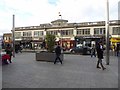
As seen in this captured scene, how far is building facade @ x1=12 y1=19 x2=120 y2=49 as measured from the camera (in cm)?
6339

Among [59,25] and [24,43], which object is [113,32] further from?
[24,43]

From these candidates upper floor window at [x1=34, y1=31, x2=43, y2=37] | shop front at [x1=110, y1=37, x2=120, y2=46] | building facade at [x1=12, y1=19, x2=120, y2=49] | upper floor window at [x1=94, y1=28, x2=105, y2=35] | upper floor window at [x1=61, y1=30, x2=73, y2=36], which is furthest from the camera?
upper floor window at [x1=34, y1=31, x2=43, y2=37]

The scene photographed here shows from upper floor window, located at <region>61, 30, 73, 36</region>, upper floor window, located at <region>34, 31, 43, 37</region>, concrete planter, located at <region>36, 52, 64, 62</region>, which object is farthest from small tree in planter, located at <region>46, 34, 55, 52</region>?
upper floor window, located at <region>34, 31, 43, 37</region>

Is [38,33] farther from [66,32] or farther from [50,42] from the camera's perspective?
[50,42]

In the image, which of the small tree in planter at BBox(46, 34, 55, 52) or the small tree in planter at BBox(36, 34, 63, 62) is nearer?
the small tree in planter at BBox(36, 34, 63, 62)

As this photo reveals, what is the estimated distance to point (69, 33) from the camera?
71.5 meters

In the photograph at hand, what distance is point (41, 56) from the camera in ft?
72.9

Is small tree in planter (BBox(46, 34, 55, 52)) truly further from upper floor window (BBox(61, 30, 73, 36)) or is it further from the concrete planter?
upper floor window (BBox(61, 30, 73, 36))

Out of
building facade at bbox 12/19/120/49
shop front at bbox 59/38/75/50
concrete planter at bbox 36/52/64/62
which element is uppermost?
building facade at bbox 12/19/120/49

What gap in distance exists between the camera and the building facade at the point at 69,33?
208ft

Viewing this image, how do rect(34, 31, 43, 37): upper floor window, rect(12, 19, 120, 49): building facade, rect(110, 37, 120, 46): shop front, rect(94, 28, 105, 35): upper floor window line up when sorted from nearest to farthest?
rect(110, 37, 120, 46): shop front, rect(12, 19, 120, 49): building facade, rect(94, 28, 105, 35): upper floor window, rect(34, 31, 43, 37): upper floor window

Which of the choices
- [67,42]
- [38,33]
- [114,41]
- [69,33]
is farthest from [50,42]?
[38,33]

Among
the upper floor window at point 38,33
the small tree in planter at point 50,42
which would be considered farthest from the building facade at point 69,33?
the small tree in planter at point 50,42

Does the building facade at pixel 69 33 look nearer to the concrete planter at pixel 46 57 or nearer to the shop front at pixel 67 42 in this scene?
the shop front at pixel 67 42
